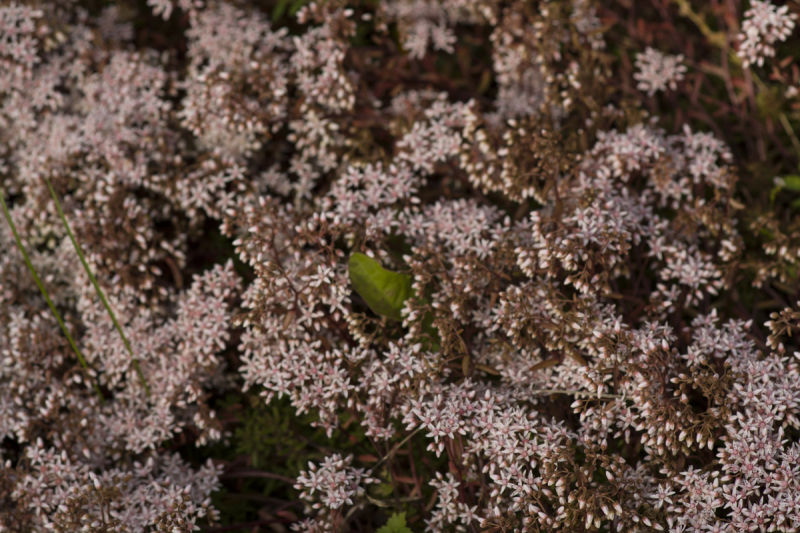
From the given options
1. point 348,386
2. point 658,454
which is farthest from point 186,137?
point 658,454

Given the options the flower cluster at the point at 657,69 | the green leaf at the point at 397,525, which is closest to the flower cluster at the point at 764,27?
the flower cluster at the point at 657,69

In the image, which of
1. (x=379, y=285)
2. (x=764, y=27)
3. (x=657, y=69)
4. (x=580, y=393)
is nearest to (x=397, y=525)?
(x=580, y=393)

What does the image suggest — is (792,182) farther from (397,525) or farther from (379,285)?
(397,525)

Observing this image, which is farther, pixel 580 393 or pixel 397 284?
pixel 397 284

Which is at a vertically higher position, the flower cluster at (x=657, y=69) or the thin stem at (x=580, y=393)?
the flower cluster at (x=657, y=69)

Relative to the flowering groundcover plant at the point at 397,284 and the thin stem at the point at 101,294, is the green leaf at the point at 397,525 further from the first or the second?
the thin stem at the point at 101,294

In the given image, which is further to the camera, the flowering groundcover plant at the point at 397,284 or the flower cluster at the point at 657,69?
the flower cluster at the point at 657,69

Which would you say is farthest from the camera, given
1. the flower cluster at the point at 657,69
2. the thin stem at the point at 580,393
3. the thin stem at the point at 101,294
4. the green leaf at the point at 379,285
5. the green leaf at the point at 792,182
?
the flower cluster at the point at 657,69

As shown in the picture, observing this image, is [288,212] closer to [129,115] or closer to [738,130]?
[129,115]
